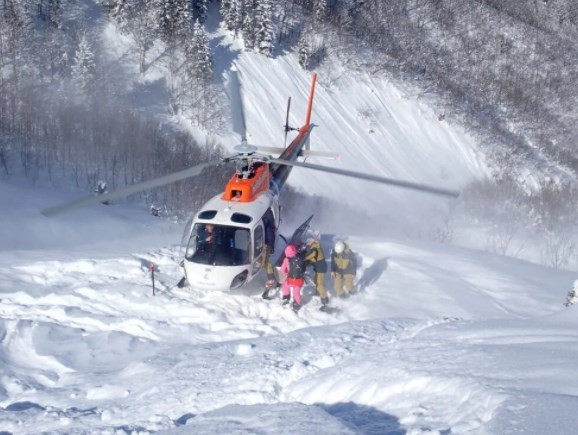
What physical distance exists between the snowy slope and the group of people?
12.5 inches

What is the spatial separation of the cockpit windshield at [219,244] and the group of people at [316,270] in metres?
0.80

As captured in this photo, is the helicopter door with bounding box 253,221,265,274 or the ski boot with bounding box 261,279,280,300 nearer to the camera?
the helicopter door with bounding box 253,221,265,274

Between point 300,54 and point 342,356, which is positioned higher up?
point 300,54

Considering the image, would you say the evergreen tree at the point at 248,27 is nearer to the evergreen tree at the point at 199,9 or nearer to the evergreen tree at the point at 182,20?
the evergreen tree at the point at 199,9

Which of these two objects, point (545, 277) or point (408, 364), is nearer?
point (408, 364)

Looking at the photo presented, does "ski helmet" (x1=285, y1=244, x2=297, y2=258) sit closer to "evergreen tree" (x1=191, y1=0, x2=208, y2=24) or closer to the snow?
the snow

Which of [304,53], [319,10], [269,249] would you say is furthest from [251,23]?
[269,249]

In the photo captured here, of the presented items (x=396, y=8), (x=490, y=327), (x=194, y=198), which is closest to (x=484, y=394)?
(x=490, y=327)

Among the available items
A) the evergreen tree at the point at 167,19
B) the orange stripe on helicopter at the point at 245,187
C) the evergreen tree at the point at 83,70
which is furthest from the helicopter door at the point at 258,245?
the evergreen tree at the point at 167,19

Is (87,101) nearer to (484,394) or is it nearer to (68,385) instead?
(68,385)

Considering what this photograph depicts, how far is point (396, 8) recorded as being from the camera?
53406 mm

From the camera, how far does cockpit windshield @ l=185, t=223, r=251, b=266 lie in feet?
31.6

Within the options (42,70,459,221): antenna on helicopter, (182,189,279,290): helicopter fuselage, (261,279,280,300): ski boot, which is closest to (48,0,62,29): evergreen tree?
(42,70,459,221): antenna on helicopter

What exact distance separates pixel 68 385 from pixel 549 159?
146ft
